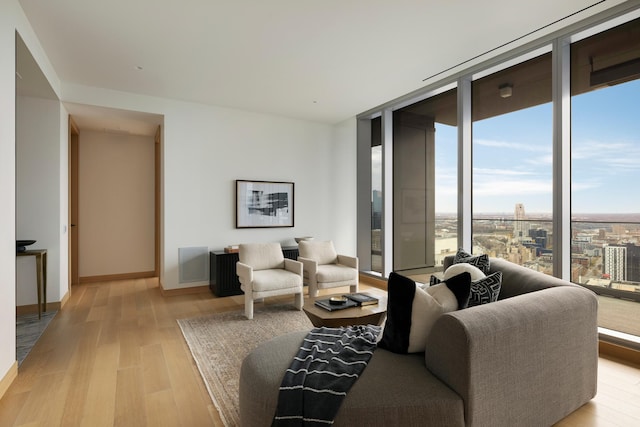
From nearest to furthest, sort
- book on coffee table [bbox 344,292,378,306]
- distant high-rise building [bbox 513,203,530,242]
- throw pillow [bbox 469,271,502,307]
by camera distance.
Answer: throw pillow [bbox 469,271,502,307]
book on coffee table [bbox 344,292,378,306]
distant high-rise building [bbox 513,203,530,242]

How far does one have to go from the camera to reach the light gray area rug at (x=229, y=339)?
88.1 inches

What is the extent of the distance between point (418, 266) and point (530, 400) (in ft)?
10.6

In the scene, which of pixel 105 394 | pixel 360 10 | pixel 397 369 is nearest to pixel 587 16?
pixel 360 10

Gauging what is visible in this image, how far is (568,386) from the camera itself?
185 centimetres

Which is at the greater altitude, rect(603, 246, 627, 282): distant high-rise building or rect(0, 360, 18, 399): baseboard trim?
rect(603, 246, 627, 282): distant high-rise building

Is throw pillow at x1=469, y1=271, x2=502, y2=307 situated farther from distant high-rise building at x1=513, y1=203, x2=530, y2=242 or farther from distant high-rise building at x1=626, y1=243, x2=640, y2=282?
distant high-rise building at x1=513, y1=203, x2=530, y2=242

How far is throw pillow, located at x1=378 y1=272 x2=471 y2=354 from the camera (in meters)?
1.69

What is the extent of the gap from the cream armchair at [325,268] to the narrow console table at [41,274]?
9.68 ft

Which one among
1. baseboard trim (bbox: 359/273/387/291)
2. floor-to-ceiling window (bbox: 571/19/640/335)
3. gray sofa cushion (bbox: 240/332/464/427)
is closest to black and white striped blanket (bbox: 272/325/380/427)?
gray sofa cushion (bbox: 240/332/464/427)

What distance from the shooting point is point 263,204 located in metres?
5.49

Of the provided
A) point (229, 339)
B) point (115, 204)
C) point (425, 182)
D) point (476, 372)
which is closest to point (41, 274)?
point (115, 204)

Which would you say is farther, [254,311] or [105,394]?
[254,311]

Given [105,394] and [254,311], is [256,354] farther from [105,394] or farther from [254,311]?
[254,311]

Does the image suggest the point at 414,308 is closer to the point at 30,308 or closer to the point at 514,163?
the point at 514,163
